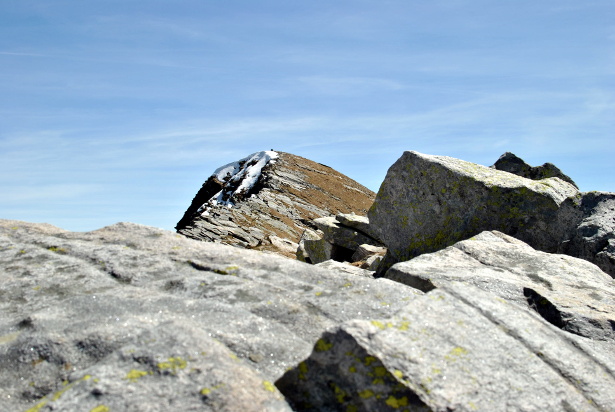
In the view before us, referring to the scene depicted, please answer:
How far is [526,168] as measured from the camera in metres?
18.3

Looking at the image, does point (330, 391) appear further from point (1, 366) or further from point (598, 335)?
point (598, 335)

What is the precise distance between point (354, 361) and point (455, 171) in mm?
8533

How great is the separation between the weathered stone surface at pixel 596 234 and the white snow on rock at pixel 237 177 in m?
27.9

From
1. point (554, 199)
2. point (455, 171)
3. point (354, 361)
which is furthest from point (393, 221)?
point (354, 361)

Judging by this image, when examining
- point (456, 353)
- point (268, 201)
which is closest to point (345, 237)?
point (456, 353)

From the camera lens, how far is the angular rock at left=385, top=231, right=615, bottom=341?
25.7 ft

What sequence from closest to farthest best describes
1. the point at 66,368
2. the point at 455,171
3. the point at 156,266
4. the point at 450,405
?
the point at 450,405
the point at 66,368
the point at 156,266
the point at 455,171

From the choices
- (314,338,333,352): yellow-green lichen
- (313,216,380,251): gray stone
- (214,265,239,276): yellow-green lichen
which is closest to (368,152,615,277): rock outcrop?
(214,265,239,276): yellow-green lichen

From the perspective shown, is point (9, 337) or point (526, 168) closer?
point (9, 337)

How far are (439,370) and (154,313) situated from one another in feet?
9.37

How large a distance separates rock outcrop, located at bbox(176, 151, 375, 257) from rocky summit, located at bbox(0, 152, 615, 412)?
24.1m

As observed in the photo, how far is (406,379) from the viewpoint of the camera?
462cm

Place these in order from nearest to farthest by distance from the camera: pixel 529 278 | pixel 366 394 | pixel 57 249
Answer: pixel 366 394 < pixel 57 249 < pixel 529 278

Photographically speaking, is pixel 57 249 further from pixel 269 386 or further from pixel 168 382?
pixel 269 386
